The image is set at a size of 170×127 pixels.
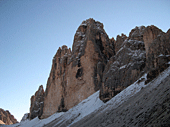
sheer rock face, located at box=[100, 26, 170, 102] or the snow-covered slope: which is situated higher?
sheer rock face, located at box=[100, 26, 170, 102]

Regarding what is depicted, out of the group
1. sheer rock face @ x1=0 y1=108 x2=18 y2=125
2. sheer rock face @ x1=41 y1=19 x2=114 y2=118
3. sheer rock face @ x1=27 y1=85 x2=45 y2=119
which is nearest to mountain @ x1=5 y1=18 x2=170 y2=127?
sheer rock face @ x1=41 y1=19 x2=114 y2=118

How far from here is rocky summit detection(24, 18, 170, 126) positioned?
2153cm

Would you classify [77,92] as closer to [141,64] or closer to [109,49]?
[109,49]

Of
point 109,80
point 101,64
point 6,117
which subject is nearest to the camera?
point 109,80

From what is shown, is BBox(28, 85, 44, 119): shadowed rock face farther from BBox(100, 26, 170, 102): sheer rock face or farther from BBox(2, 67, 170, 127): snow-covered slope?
BBox(100, 26, 170, 102): sheer rock face

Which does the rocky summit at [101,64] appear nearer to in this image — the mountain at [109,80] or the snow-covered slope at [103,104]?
the mountain at [109,80]

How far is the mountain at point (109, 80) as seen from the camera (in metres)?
11.8

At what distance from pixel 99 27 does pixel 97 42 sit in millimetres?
6184

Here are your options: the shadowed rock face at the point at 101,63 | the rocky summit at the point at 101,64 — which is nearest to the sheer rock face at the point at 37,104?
the rocky summit at the point at 101,64

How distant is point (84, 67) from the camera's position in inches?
1638

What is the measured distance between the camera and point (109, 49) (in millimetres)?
45312

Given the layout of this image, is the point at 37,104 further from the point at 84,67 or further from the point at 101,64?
the point at 101,64

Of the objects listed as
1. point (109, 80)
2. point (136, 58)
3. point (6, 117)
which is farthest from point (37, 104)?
point (136, 58)

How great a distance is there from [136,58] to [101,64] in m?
15.3
